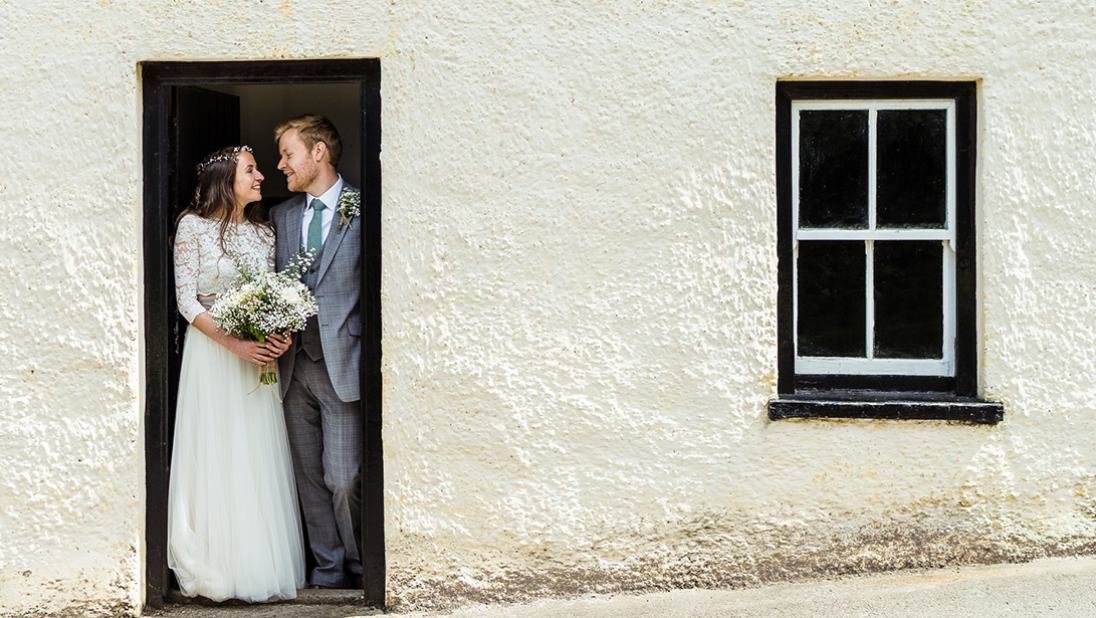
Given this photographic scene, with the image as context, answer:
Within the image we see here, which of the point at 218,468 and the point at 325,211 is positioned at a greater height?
the point at 325,211

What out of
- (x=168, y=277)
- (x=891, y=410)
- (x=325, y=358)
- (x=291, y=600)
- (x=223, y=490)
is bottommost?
(x=291, y=600)

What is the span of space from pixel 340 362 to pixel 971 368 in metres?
2.68

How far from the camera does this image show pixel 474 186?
4105 millimetres

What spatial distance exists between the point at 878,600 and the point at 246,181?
3223mm

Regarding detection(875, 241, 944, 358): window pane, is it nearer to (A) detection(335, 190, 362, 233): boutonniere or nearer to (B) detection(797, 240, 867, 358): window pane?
(B) detection(797, 240, 867, 358): window pane

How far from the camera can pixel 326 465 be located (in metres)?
4.57

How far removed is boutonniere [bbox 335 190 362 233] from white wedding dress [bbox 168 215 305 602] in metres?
0.41

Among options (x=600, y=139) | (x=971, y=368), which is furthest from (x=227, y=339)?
(x=971, y=368)

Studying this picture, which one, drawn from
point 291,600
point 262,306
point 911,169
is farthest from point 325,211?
point 911,169

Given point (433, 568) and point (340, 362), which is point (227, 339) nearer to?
point (340, 362)

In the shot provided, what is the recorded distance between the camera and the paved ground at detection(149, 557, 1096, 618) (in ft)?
12.8

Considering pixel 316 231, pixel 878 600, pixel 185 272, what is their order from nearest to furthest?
pixel 878 600
pixel 185 272
pixel 316 231

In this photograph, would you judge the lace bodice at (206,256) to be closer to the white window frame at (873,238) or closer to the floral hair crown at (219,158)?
the floral hair crown at (219,158)

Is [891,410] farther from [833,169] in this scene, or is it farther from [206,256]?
[206,256]
